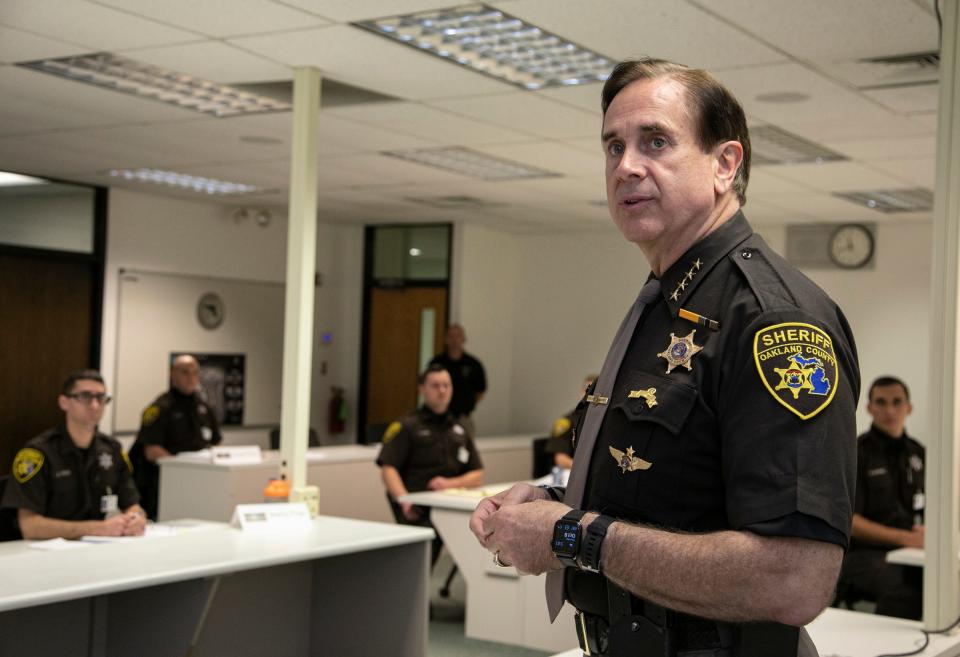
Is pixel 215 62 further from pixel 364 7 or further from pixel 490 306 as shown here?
pixel 490 306

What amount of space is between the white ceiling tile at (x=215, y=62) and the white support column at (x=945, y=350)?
2.79 metres

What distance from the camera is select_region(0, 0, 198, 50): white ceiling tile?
401 cm

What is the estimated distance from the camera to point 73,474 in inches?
185

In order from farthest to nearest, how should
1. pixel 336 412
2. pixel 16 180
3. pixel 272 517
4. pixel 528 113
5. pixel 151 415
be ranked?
1. pixel 336 412
2. pixel 16 180
3. pixel 151 415
4. pixel 528 113
5. pixel 272 517

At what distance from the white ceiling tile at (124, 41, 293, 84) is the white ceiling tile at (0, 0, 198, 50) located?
10cm

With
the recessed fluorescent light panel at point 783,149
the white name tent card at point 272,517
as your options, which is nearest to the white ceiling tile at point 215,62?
the white name tent card at point 272,517

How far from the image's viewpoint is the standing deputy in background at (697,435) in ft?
3.95

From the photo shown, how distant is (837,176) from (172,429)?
4.63 m

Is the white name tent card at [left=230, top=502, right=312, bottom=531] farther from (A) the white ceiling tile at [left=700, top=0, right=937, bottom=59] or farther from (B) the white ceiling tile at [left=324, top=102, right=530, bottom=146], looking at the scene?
(A) the white ceiling tile at [left=700, top=0, right=937, bottom=59]

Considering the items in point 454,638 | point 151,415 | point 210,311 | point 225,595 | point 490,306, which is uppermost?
point 490,306

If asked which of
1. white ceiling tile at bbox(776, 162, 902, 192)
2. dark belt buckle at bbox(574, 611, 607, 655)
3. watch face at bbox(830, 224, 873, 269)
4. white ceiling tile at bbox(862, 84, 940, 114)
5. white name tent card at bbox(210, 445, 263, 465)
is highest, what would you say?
white ceiling tile at bbox(776, 162, 902, 192)

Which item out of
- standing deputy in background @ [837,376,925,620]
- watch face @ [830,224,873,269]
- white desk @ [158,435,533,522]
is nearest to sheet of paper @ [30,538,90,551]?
white desk @ [158,435,533,522]

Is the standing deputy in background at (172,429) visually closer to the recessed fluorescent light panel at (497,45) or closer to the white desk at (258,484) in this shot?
the white desk at (258,484)

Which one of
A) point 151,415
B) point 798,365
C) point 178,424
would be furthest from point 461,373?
point 798,365
